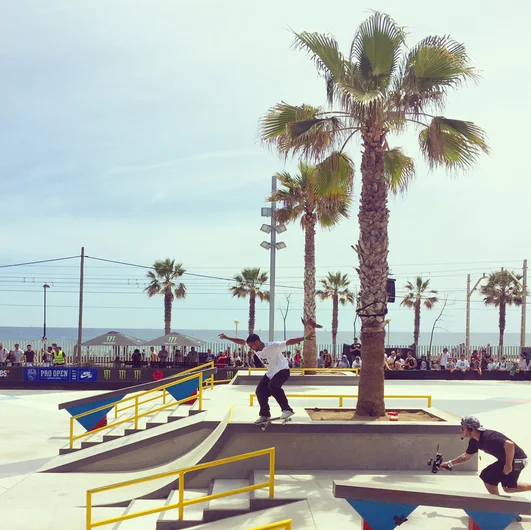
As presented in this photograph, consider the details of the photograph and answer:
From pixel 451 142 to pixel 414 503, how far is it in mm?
7701

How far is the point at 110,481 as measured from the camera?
11.2 m

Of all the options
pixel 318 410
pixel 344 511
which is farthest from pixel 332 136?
pixel 344 511

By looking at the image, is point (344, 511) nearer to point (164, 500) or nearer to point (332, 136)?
point (164, 500)

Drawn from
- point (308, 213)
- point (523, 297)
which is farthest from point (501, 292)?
point (308, 213)

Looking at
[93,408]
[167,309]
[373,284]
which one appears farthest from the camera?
[167,309]

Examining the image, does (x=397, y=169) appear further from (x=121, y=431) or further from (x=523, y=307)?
(x=523, y=307)

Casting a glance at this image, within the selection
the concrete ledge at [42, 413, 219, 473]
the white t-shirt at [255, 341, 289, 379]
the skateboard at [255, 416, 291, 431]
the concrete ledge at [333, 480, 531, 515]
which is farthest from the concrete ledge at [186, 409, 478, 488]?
the concrete ledge at [333, 480, 531, 515]

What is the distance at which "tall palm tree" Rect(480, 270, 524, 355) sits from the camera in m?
53.0

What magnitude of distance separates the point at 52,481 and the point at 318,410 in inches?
202

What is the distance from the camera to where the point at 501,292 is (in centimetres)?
5341

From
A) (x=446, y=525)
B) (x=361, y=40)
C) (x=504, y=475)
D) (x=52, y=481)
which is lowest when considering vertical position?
(x=52, y=481)

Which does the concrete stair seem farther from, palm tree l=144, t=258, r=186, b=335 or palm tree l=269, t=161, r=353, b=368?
palm tree l=144, t=258, r=186, b=335

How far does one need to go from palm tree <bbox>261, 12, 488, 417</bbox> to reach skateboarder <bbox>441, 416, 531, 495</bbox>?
3979mm

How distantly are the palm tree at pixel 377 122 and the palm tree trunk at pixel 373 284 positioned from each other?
18mm
